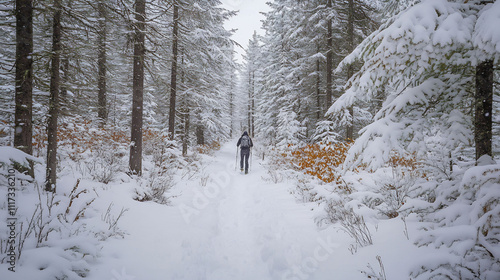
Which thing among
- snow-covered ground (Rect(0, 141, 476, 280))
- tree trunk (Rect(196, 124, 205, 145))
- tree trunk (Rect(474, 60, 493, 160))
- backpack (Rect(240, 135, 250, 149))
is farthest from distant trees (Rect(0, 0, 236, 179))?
tree trunk (Rect(474, 60, 493, 160))

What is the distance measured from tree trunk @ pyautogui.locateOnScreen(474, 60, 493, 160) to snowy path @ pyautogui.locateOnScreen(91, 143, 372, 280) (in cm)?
254

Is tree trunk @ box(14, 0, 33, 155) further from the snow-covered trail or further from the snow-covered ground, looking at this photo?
the snow-covered trail

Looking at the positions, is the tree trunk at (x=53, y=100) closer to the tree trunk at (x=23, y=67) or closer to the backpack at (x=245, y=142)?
the tree trunk at (x=23, y=67)

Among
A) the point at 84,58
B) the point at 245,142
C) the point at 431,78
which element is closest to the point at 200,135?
the point at 245,142

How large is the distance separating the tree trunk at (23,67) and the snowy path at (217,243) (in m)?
2.16

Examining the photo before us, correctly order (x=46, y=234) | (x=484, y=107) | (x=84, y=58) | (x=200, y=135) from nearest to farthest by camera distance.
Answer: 1. (x=46, y=234)
2. (x=484, y=107)
3. (x=84, y=58)
4. (x=200, y=135)

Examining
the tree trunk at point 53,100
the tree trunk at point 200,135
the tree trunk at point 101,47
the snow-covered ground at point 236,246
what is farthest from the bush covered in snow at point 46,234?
the tree trunk at point 200,135

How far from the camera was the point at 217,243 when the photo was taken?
4.09 meters

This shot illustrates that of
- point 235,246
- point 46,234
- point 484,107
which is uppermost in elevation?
point 484,107

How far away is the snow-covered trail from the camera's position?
3125mm

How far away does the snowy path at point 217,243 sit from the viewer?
3.12 meters

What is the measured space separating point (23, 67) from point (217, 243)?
5122mm

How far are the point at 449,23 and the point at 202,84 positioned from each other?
12564 millimetres

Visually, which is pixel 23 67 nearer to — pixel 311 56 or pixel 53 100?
pixel 53 100
